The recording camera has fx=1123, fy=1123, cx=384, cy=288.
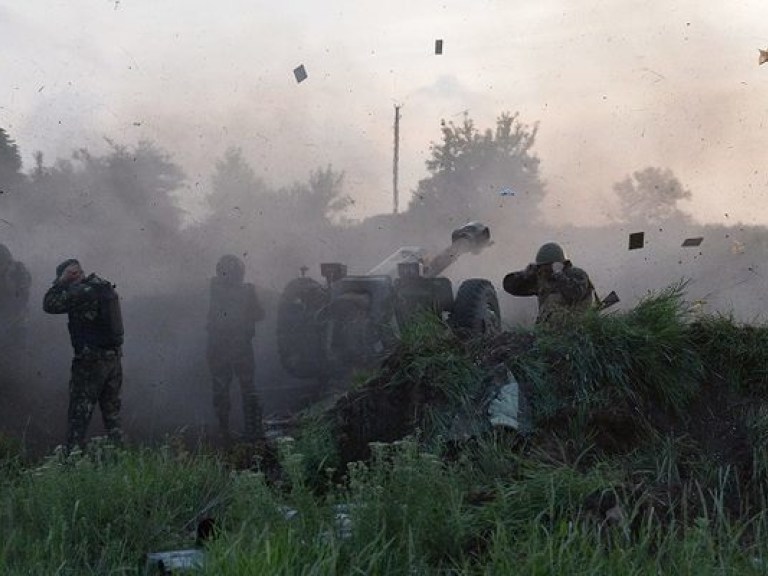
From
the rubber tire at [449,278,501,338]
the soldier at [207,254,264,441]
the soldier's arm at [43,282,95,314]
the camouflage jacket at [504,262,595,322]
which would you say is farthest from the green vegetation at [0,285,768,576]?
the soldier at [207,254,264,441]

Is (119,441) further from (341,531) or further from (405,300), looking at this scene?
(341,531)

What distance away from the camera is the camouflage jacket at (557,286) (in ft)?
29.5

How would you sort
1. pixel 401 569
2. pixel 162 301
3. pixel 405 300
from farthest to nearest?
pixel 162 301 → pixel 405 300 → pixel 401 569

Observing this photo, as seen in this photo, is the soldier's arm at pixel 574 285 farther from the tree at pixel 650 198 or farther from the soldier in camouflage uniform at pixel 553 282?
the tree at pixel 650 198

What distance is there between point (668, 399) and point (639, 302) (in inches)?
34.7

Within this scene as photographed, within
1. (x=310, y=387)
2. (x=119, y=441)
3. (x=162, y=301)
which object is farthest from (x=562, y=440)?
(x=162, y=301)

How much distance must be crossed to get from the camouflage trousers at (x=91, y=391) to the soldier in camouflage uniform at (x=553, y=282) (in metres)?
3.42

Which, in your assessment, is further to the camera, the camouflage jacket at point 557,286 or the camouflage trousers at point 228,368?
the camouflage trousers at point 228,368

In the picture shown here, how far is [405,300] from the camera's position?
11.6 meters

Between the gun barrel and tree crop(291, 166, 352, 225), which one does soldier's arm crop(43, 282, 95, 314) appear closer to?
the gun barrel

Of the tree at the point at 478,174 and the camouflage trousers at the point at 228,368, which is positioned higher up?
the tree at the point at 478,174

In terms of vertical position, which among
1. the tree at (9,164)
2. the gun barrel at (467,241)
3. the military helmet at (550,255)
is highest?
the tree at (9,164)

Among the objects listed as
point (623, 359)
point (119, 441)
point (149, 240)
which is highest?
point (149, 240)

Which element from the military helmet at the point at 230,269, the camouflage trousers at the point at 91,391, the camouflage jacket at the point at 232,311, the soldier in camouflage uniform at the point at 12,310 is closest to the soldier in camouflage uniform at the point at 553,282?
the camouflage jacket at the point at 232,311
